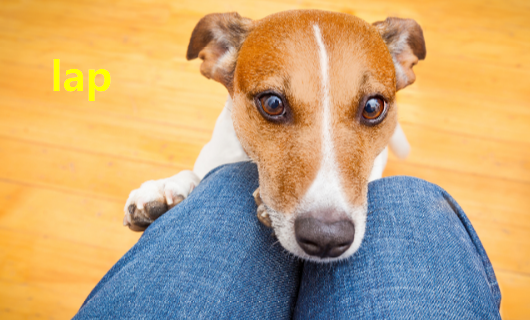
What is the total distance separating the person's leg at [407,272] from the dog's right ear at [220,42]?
0.84 m

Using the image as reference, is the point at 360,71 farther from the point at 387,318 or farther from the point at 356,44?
the point at 387,318

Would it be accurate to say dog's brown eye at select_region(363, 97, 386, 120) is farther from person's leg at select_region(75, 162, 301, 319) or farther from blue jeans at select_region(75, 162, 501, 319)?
person's leg at select_region(75, 162, 301, 319)

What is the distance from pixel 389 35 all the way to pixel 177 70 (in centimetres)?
177

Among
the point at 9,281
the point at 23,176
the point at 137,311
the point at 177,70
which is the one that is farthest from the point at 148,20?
the point at 137,311

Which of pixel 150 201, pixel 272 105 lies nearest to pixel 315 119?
pixel 272 105

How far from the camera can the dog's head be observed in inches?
42.7

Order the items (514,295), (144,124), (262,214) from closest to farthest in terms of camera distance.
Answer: (262,214), (514,295), (144,124)

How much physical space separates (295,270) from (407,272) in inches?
16.0

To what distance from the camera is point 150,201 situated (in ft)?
4.99

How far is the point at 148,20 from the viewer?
9.85 feet

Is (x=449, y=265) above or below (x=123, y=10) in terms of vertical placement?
below

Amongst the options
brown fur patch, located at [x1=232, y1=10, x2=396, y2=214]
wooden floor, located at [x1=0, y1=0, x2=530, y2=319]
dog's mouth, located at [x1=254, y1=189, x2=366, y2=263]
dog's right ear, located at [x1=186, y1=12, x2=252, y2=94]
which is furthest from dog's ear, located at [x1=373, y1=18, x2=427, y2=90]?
wooden floor, located at [x1=0, y1=0, x2=530, y2=319]

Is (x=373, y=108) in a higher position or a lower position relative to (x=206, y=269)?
higher

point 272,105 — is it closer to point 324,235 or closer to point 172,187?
point 324,235
